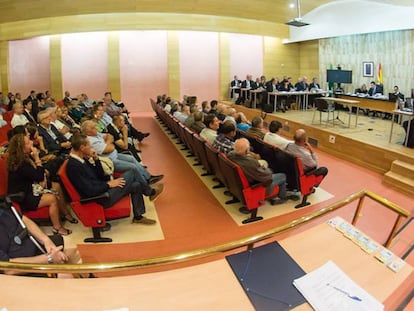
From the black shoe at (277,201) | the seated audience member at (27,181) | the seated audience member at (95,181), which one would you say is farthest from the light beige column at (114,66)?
the black shoe at (277,201)

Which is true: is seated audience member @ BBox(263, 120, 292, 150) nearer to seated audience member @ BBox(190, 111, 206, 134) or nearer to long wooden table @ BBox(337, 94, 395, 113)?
seated audience member @ BBox(190, 111, 206, 134)

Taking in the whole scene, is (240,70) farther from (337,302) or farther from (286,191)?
(337,302)

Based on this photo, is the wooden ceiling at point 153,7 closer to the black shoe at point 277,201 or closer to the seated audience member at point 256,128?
the seated audience member at point 256,128

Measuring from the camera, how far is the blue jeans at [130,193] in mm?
3326

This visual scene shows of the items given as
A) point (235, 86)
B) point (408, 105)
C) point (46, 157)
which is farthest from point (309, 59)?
point (46, 157)

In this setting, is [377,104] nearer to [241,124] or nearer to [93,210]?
[241,124]

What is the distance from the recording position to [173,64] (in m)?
13.5

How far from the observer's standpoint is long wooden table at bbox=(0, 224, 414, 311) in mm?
1401

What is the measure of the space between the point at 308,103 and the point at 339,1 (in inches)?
150

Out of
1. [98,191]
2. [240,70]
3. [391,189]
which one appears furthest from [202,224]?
[240,70]

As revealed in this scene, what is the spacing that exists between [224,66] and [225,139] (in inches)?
403

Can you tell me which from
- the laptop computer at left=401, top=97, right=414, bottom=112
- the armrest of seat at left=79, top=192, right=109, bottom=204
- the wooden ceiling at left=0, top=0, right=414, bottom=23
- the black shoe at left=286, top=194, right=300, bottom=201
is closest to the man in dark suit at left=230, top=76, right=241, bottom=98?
the wooden ceiling at left=0, top=0, right=414, bottom=23

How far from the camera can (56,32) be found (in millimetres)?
11867

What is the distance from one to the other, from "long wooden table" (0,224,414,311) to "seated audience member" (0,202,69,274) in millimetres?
642
